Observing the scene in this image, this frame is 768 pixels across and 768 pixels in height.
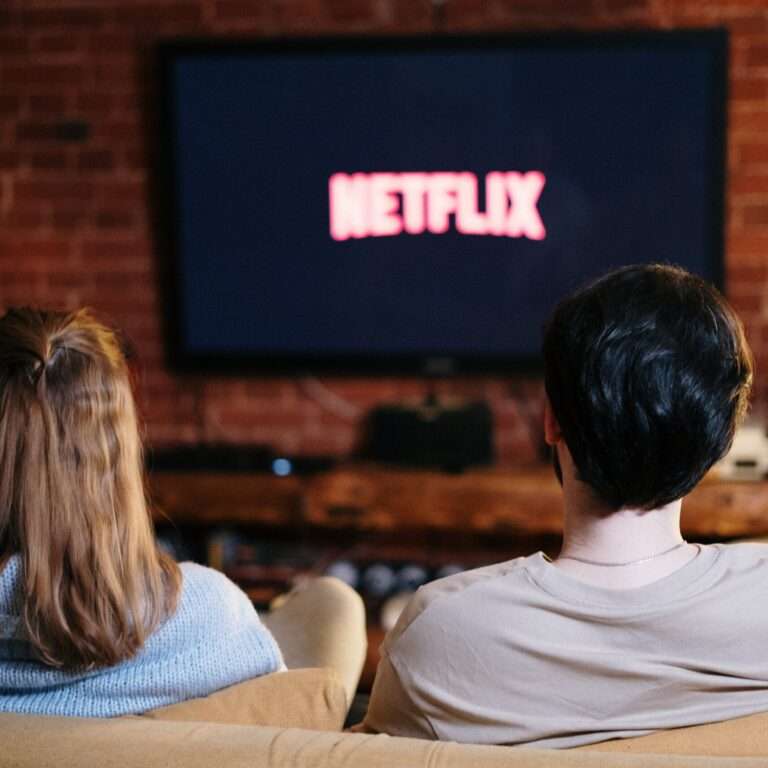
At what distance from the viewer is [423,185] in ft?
11.2

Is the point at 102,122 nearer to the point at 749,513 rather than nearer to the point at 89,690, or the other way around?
the point at 749,513

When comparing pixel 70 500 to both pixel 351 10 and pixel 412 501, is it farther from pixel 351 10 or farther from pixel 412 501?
pixel 351 10

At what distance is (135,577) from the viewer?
1.39 meters

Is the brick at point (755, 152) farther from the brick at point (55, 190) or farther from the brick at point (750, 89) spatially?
the brick at point (55, 190)

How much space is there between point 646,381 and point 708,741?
372 millimetres

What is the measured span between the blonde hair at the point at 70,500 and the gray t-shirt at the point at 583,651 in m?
0.35

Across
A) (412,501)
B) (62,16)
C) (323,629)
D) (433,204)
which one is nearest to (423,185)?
(433,204)

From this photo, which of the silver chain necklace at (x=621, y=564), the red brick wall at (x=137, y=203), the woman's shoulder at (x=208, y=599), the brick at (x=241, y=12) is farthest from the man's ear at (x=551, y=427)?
the brick at (x=241, y=12)

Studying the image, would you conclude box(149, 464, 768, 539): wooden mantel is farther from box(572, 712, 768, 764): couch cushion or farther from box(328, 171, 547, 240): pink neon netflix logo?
box(572, 712, 768, 764): couch cushion

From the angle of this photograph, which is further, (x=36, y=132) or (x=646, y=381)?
(x=36, y=132)

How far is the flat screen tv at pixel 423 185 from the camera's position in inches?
130

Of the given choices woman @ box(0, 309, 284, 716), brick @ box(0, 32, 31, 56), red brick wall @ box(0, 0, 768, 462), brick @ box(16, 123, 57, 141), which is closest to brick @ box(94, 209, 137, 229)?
red brick wall @ box(0, 0, 768, 462)

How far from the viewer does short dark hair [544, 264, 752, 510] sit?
1207 mm

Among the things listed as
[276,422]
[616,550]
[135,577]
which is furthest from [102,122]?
[616,550]
